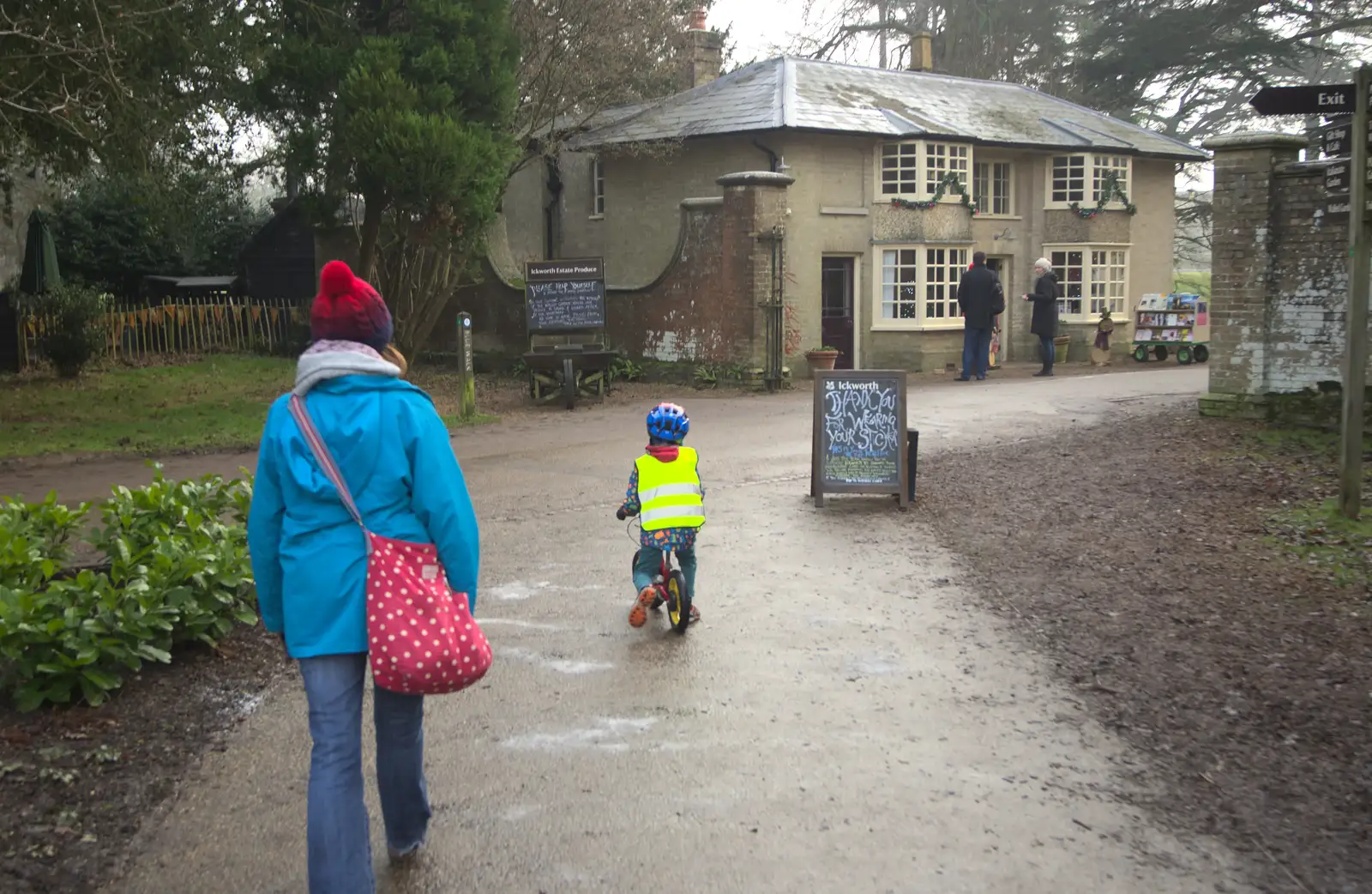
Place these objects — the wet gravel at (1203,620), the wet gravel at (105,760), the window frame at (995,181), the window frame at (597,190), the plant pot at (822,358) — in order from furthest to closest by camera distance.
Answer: the window frame at (597,190), the window frame at (995,181), the plant pot at (822,358), the wet gravel at (1203,620), the wet gravel at (105,760)

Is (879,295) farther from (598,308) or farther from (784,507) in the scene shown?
(784,507)

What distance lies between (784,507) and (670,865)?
6.68 m

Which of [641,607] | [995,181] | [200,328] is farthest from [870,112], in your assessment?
[641,607]

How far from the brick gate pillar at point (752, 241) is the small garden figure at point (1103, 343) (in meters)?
9.62

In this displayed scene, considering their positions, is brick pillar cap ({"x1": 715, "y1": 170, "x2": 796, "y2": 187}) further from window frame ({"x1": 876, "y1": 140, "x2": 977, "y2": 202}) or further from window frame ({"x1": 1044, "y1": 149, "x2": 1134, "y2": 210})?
window frame ({"x1": 1044, "y1": 149, "x2": 1134, "y2": 210})

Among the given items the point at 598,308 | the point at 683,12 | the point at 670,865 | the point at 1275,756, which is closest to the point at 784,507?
the point at 1275,756

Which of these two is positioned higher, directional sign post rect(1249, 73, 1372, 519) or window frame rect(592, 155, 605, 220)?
window frame rect(592, 155, 605, 220)

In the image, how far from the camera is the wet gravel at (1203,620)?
4.62 m

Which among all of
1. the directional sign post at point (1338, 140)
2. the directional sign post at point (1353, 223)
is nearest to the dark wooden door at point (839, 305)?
the directional sign post at point (1338, 140)

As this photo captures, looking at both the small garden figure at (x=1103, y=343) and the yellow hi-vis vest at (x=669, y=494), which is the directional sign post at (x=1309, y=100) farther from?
the small garden figure at (x=1103, y=343)

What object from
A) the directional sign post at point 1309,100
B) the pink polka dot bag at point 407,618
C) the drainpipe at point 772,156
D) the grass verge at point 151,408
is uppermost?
the drainpipe at point 772,156

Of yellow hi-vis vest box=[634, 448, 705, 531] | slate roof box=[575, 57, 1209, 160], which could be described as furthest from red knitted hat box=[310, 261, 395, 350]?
slate roof box=[575, 57, 1209, 160]

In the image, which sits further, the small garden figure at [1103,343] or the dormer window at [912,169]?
the small garden figure at [1103,343]

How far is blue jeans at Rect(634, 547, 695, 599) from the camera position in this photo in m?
7.00
